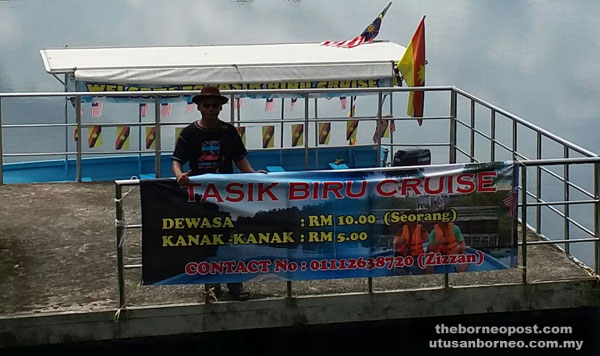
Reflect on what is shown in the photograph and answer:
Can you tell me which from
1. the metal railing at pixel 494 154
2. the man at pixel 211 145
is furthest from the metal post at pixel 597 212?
the man at pixel 211 145

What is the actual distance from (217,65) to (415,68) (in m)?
2.82

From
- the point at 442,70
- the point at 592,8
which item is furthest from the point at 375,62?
the point at 592,8

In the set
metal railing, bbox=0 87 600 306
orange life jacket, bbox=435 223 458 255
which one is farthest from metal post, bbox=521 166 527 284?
orange life jacket, bbox=435 223 458 255

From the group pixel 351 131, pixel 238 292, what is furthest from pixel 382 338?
pixel 351 131

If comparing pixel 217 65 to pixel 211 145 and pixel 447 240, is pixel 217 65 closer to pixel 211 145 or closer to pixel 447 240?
pixel 211 145

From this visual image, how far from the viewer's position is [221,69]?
44.9 feet

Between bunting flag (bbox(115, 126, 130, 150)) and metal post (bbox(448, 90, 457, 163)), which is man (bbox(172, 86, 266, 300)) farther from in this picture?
bunting flag (bbox(115, 126, 130, 150))

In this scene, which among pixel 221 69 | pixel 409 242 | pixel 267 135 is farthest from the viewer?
pixel 267 135

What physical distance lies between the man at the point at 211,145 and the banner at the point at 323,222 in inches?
16.6

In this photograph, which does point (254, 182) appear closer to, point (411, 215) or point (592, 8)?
point (411, 215)

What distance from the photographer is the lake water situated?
1264 inches

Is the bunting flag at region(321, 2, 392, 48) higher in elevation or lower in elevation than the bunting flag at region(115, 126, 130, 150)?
higher

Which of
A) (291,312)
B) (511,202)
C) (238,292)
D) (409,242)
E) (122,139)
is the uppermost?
(122,139)

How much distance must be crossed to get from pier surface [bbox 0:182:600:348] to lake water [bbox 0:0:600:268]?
60.3ft
